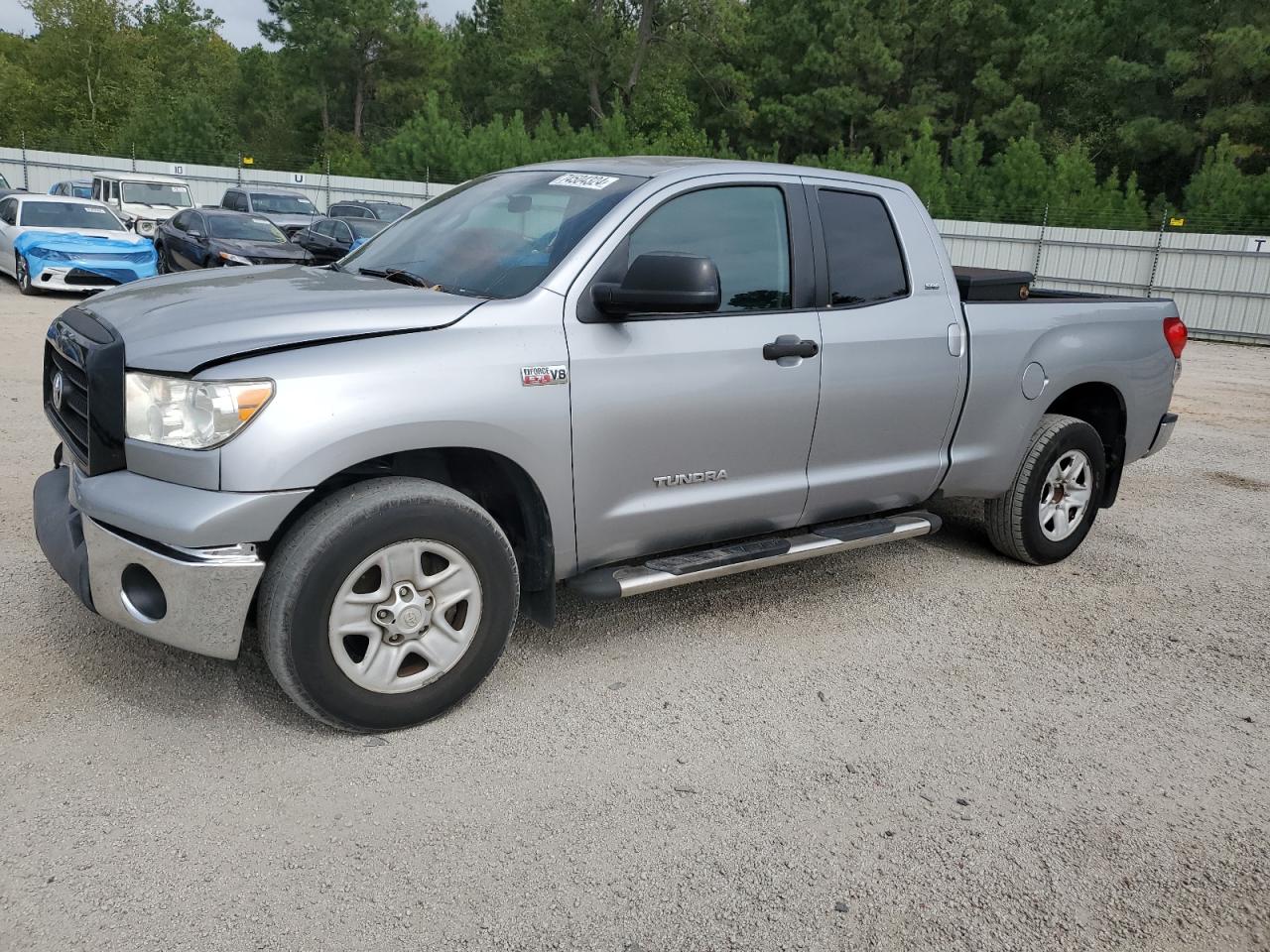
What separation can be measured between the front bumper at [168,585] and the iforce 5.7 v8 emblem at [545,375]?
0.99m

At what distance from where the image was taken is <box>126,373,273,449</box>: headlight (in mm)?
3014

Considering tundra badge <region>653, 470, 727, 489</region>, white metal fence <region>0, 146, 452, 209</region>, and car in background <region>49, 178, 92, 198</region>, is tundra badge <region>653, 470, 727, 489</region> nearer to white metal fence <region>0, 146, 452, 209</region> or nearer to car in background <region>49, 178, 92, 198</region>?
car in background <region>49, 178, 92, 198</region>

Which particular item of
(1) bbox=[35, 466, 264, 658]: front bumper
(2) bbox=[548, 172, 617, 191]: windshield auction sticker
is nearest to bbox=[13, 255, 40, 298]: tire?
(2) bbox=[548, 172, 617, 191]: windshield auction sticker

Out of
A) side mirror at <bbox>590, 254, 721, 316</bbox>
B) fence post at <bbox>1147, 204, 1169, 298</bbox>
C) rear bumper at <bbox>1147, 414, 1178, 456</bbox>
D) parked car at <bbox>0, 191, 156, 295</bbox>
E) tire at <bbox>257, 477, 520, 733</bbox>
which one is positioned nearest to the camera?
tire at <bbox>257, 477, 520, 733</bbox>

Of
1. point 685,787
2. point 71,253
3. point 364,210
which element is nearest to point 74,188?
point 364,210

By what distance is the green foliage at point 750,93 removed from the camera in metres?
32.9

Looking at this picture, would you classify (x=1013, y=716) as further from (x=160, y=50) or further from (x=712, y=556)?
(x=160, y=50)

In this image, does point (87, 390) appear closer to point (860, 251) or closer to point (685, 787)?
point (685, 787)

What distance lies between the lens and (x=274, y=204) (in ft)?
75.2

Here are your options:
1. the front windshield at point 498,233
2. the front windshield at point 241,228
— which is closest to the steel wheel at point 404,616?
the front windshield at point 498,233

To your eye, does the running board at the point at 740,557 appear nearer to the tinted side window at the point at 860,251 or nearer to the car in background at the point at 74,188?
the tinted side window at the point at 860,251

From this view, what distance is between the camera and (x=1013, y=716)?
3.83m

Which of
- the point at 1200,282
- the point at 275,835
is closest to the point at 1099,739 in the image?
the point at 275,835

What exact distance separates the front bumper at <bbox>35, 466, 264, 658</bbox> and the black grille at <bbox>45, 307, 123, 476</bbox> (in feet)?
0.74
